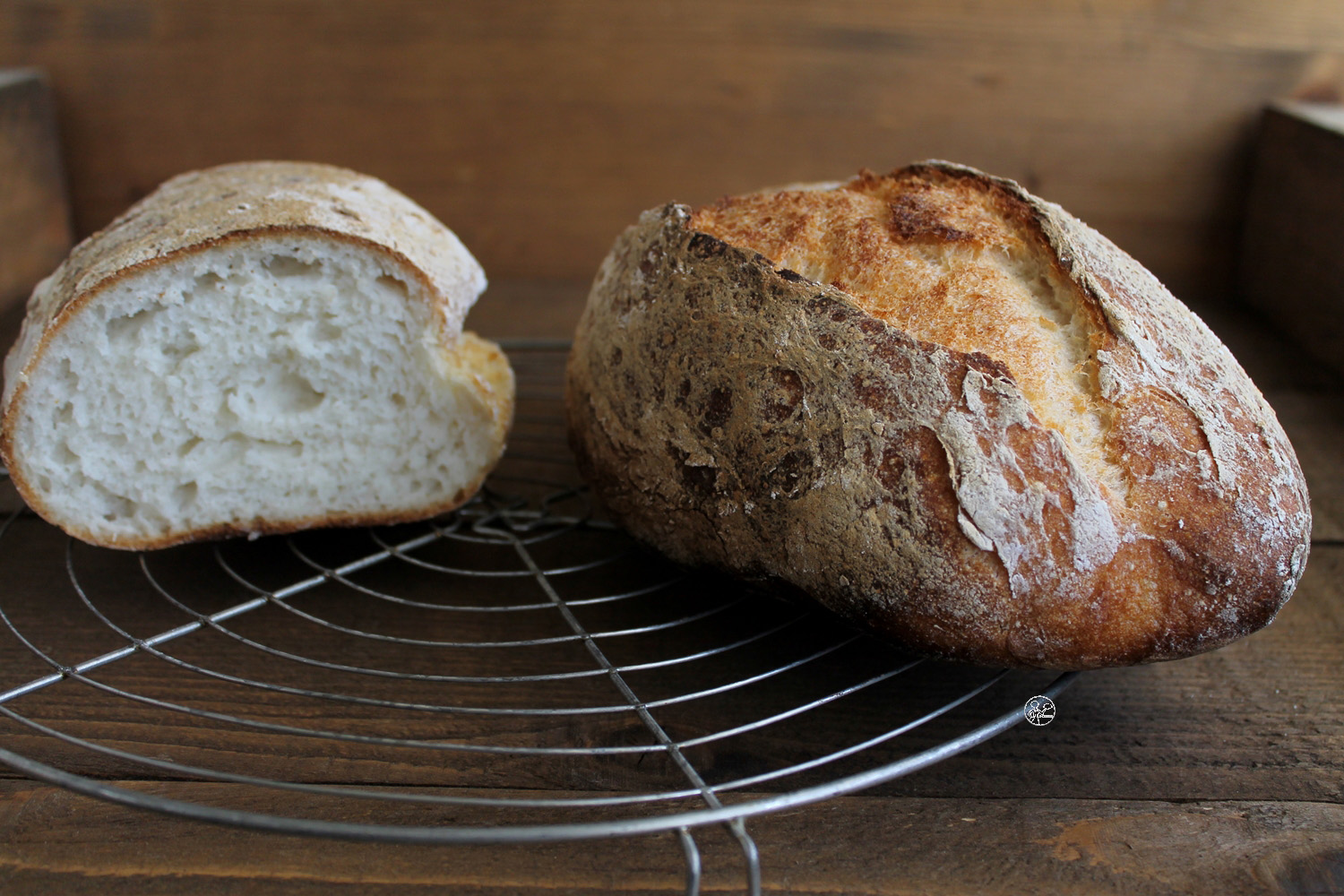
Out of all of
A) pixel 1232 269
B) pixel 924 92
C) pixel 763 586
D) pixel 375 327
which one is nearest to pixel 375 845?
pixel 763 586

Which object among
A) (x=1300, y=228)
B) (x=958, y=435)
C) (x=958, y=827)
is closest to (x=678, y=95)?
(x=1300, y=228)

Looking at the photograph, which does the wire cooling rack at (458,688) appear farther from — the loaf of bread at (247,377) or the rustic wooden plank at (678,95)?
the rustic wooden plank at (678,95)

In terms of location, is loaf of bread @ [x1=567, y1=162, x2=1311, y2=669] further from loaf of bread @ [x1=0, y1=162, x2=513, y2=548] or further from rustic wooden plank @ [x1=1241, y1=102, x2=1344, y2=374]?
rustic wooden plank @ [x1=1241, y1=102, x2=1344, y2=374]

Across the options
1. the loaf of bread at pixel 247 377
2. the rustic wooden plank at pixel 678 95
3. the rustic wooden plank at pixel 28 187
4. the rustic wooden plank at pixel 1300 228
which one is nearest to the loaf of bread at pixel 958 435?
the loaf of bread at pixel 247 377

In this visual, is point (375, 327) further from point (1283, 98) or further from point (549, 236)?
point (1283, 98)

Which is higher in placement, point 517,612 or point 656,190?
point 656,190

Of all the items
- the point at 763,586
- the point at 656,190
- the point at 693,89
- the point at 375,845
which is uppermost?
the point at 693,89

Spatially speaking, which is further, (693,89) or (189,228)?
(693,89)

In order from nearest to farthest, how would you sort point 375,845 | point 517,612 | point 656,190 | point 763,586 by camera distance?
point 375,845 → point 763,586 → point 517,612 → point 656,190
